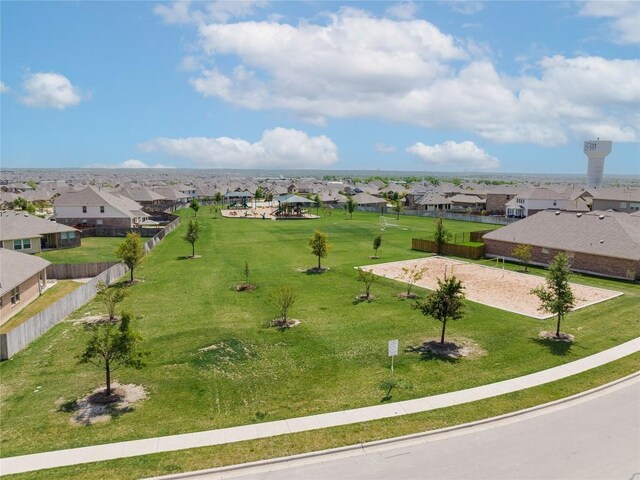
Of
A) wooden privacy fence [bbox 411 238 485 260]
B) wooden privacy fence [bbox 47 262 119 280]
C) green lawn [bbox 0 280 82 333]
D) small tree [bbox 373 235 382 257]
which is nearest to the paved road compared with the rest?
green lawn [bbox 0 280 82 333]

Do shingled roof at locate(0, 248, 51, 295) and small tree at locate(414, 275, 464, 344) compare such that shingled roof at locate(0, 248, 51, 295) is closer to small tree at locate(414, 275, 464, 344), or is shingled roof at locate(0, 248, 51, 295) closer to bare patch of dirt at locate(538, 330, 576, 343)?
small tree at locate(414, 275, 464, 344)

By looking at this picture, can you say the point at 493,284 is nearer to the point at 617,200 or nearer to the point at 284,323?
the point at 284,323

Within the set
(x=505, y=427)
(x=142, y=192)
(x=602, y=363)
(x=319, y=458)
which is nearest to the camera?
(x=319, y=458)

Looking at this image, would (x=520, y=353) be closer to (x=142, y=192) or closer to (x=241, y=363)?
(x=241, y=363)

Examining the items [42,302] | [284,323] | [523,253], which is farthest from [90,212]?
[523,253]

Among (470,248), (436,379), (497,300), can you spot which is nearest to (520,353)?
(436,379)
